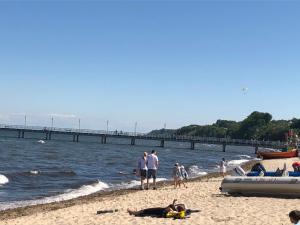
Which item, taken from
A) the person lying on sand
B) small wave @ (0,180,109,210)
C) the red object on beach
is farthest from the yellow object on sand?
the red object on beach

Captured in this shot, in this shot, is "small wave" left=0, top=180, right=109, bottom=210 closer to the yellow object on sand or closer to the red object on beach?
the yellow object on sand

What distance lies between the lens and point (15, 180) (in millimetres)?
25672

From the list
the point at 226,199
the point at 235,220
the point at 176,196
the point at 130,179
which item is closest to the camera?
the point at 235,220

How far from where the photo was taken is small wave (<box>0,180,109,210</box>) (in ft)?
56.4

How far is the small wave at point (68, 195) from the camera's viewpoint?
56.4 ft

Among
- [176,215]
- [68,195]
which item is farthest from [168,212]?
[68,195]

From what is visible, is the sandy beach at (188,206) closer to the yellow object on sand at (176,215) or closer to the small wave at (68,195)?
the yellow object on sand at (176,215)

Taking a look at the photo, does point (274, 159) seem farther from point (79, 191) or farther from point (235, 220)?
point (235, 220)

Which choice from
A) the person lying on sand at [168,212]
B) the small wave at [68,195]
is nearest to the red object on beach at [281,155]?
the small wave at [68,195]

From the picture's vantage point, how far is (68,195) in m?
20.2

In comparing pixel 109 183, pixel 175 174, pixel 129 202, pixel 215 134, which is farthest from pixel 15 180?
pixel 215 134

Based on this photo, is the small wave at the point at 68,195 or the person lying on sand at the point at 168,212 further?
the small wave at the point at 68,195

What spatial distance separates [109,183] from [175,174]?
664 centimetres

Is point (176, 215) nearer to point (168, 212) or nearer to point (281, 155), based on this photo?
point (168, 212)
